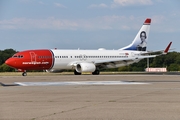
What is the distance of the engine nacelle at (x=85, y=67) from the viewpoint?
Result: 4572 centimetres

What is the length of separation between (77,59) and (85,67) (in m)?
2.01

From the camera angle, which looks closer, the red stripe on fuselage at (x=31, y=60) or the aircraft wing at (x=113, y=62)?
the red stripe on fuselage at (x=31, y=60)

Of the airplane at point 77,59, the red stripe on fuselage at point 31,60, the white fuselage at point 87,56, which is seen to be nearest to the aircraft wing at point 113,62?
the airplane at point 77,59

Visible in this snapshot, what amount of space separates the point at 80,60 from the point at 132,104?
34.0m

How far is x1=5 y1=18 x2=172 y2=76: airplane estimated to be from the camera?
4397 centimetres

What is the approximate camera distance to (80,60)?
4747cm

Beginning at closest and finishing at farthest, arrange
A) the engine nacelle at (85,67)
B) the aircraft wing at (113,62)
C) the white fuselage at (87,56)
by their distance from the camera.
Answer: the engine nacelle at (85,67) → the white fuselage at (87,56) → the aircraft wing at (113,62)

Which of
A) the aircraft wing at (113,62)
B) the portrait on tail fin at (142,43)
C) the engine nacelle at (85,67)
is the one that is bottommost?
the engine nacelle at (85,67)

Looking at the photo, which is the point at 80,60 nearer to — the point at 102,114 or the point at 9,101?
the point at 9,101

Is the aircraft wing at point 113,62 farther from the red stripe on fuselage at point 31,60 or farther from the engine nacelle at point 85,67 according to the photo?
the red stripe on fuselage at point 31,60

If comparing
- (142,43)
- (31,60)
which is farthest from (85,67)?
(142,43)

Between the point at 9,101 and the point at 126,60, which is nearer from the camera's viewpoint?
the point at 9,101

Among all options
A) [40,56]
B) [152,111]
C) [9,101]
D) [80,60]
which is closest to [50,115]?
[152,111]

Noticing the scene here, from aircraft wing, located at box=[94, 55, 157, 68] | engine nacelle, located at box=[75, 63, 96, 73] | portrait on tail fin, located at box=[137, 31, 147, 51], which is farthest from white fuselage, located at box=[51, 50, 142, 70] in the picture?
portrait on tail fin, located at box=[137, 31, 147, 51]
